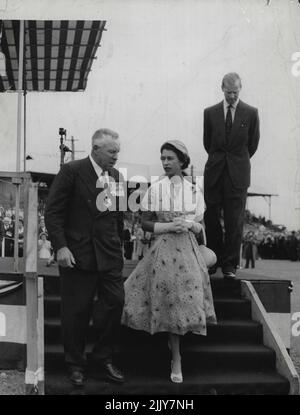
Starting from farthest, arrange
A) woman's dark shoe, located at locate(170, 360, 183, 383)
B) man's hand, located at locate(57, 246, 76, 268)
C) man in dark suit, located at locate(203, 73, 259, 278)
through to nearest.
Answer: man in dark suit, located at locate(203, 73, 259, 278) < woman's dark shoe, located at locate(170, 360, 183, 383) < man's hand, located at locate(57, 246, 76, 268)

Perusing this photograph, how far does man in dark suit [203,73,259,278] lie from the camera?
4.37 m

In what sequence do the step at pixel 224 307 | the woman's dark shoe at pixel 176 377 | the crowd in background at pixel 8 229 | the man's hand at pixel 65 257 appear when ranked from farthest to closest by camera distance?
the crowd in background at pixel 8 229, the step at pixel 224 307, the woman's dark shoe at pixel 176 377, the man's hand at pixel 65 257

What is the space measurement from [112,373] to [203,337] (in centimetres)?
82

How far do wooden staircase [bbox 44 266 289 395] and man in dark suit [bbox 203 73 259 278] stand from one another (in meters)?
0.37

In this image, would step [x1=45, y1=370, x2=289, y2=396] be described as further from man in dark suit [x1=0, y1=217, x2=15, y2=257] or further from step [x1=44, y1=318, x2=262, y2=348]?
man in dark suit [x1=0, y1=217, x2=15, y2=257]

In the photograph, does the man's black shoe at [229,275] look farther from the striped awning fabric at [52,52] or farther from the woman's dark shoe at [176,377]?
the striped awning fabric at [52,52]

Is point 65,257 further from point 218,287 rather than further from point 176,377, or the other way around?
point 218,287

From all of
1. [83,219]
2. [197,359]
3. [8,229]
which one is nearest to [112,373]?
[197,359]

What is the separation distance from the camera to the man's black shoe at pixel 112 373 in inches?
133

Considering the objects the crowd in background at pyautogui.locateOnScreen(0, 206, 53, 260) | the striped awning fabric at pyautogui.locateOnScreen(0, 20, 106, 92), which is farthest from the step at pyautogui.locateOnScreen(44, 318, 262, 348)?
the striped awning fabric at pyautogui.locateOnScreen(0, 20, 106, 92)

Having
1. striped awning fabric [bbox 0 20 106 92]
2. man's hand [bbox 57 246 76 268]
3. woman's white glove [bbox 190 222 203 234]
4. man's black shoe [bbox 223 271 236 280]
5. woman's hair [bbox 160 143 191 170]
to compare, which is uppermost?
striped awning fabric [bbox 0 20 106 92]

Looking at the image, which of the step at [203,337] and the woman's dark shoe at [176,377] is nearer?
the woman's dark shoe at [176,377]

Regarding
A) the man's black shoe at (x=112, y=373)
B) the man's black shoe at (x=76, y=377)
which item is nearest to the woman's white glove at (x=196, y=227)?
the man's black shoe at (x=112, y=373)

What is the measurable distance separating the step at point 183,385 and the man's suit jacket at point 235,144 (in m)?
1.51
